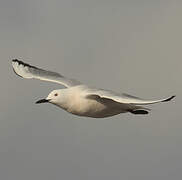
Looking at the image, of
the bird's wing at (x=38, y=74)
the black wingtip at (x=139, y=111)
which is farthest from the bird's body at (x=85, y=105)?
the bird's wing at (x=38, y=74)

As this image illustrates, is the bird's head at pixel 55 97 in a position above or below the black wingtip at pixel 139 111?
below

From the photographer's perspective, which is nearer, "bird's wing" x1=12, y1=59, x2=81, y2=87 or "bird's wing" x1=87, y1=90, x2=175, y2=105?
"bird's wing" x1=87, y1=90, x2=175, y2=105

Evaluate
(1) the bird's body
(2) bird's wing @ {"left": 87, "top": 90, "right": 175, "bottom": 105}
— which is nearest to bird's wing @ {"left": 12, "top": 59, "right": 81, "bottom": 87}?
(1) the bird's body

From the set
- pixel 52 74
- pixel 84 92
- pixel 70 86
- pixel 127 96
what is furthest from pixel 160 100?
pixel 52 74

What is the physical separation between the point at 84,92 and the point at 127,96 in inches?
62.9

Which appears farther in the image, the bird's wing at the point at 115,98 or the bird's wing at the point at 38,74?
the bird's wing at the point at 38,74

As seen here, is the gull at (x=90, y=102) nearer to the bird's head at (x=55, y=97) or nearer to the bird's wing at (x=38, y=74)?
the bird's head at (x=55, y=97)

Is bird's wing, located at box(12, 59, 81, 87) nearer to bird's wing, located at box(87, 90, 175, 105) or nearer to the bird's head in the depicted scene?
the bird's head

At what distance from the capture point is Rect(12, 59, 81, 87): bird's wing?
25612 millimetres

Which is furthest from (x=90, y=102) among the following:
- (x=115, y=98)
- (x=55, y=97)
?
(x=115, y=98)

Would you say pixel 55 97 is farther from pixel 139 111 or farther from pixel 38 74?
pixel 38 74

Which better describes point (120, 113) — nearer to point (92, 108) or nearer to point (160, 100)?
point (92, 108)

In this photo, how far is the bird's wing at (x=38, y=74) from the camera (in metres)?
25.6

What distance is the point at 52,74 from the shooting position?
26.5 metres
